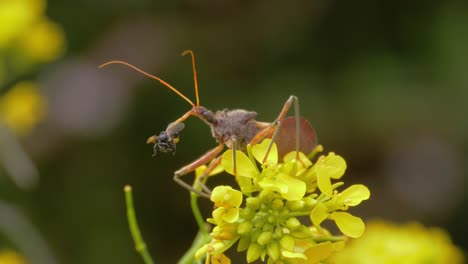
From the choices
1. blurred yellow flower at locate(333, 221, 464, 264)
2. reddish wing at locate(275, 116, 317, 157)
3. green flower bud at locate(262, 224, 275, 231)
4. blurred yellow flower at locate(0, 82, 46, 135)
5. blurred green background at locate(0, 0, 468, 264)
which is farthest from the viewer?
blurred green background at locate(0, 0, 468, 264)

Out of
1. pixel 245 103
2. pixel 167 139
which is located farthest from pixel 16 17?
pixel 245 103

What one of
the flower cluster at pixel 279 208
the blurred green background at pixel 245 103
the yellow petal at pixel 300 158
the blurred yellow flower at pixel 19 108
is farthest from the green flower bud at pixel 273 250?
the blurred green background at pixel 245 103

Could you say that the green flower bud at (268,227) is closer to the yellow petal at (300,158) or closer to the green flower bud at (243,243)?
the green flower bud at (243,243)

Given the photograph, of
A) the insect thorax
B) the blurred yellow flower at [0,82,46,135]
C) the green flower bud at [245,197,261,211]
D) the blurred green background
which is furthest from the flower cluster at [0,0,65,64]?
the green flower bud at [245,197,261,211]

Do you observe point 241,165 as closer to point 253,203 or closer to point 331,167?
point 253,203

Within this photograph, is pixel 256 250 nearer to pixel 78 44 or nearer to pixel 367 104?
pixel 367 104

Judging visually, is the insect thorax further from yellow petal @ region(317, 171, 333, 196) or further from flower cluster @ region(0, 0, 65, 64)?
flower cluster @ region(0, 0, 65, 64)
